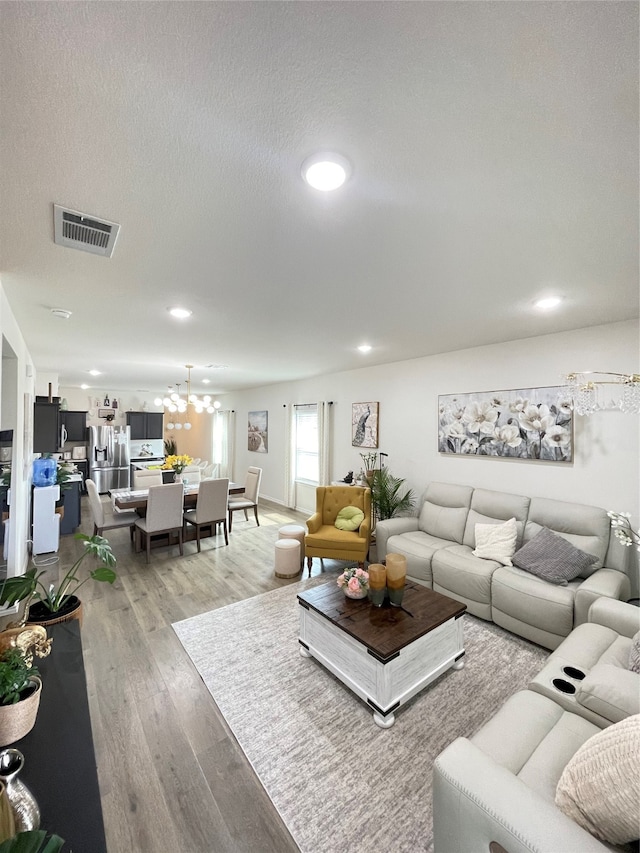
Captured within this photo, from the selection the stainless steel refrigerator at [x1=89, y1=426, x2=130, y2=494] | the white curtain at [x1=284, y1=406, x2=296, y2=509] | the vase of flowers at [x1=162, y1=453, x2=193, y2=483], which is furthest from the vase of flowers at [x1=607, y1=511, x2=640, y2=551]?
the stainless steel refrigerator at [x1=89, y1=426, x2=130, y2=494]

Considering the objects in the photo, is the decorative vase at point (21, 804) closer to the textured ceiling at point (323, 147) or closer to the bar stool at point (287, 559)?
the textured ceiling at point (323, 147)

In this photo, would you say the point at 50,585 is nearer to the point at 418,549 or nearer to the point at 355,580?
the point at 355,580

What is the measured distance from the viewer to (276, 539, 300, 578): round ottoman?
12.7 ft

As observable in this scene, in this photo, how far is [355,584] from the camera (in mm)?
2473

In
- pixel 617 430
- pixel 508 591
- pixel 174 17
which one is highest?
pixel 174 17

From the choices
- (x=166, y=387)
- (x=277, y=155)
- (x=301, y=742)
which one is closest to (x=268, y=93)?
(x=277, y=155)

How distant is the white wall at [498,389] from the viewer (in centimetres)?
291

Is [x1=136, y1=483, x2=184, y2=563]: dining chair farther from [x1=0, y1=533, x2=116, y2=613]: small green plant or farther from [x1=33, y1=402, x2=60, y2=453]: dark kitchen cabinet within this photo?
[x1=0, y1=533, x2=116, y2=613]: small green plant

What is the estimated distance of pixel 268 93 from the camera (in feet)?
2.98

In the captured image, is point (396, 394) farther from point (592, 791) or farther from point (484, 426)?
point (592, 791)

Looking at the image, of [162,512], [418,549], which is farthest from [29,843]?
[162,512]

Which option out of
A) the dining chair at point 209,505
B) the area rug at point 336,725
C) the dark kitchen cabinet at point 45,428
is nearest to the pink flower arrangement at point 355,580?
the area rug at point 336,725

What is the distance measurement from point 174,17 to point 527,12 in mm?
764

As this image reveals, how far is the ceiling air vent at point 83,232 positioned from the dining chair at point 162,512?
3.10 metres
